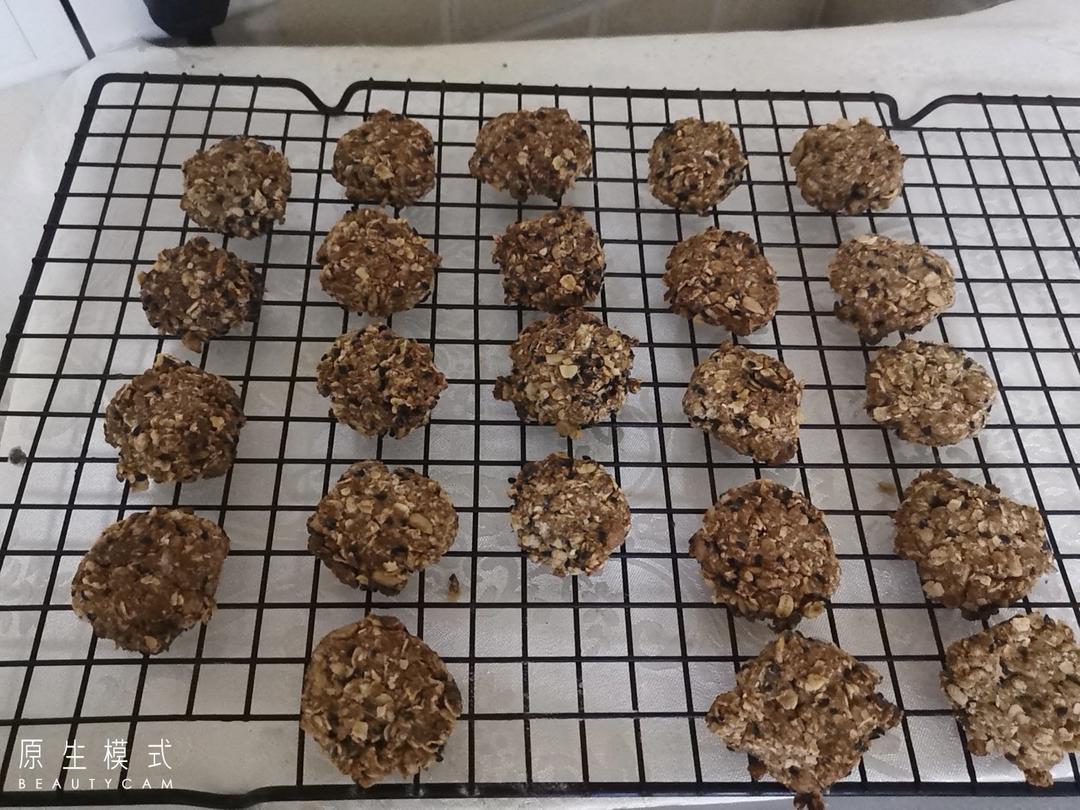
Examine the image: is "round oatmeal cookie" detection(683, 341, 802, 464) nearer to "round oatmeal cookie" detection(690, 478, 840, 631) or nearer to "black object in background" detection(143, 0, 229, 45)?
"round oatmeal cookie" detection(690, 478, 840, 631)

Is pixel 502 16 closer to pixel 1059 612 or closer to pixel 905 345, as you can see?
pixel 905 345

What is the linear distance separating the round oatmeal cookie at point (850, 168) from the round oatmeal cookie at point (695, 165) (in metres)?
0.13

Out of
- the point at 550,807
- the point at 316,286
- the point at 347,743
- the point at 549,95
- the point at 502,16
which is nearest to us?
the point at 347,743

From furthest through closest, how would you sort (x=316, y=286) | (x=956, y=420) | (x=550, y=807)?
(x=316, y=286) → (x=956, y=420) → (x=550, y=807)

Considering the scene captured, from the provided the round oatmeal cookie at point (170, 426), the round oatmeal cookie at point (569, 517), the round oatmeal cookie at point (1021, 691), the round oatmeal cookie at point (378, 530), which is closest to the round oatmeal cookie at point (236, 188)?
the round oatmeal cookie at point (170, 426)

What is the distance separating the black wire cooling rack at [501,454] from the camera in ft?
3.65

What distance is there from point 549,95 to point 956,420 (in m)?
0.93

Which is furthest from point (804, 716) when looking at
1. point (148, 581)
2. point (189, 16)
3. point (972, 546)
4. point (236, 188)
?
point (189, 16)

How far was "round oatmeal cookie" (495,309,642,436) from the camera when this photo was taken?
1207mm

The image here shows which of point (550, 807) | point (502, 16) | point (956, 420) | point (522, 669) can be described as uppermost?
point (502, 16)

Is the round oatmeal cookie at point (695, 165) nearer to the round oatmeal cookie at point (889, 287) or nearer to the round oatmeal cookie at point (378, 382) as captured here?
the round oatmeal cookie at point (889, 287)

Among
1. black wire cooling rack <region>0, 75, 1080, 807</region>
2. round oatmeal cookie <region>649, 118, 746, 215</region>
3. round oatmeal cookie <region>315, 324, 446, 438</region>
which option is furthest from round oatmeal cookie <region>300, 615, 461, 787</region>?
round oatmeal cookie <region>649, 118, 746, 215</region>

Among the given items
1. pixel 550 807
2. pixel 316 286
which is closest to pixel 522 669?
pixel 550 807

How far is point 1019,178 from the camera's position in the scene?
1.62 m
